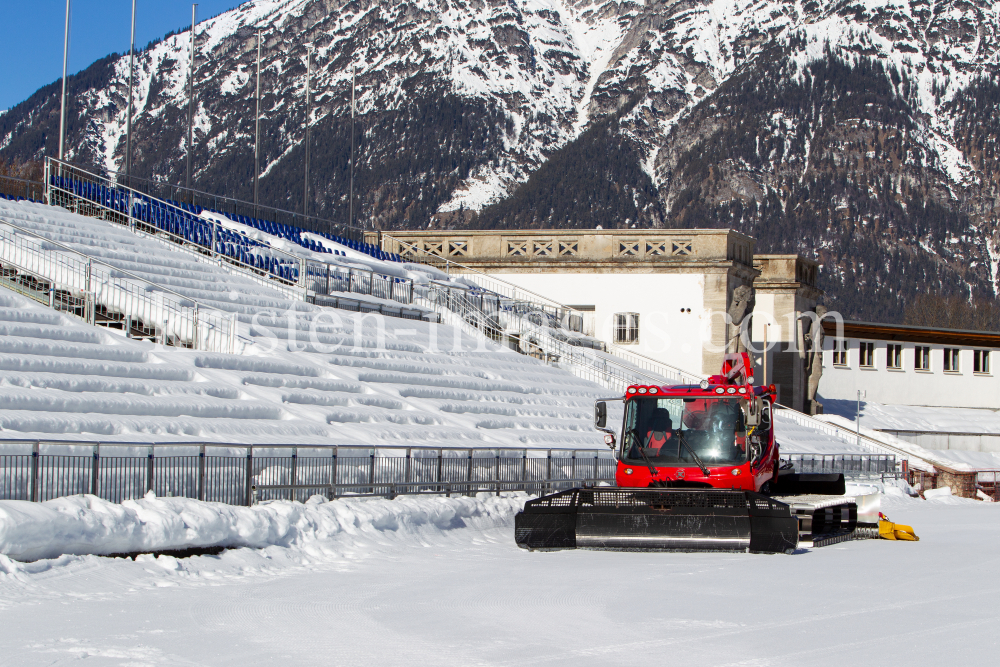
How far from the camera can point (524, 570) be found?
45.8 feet

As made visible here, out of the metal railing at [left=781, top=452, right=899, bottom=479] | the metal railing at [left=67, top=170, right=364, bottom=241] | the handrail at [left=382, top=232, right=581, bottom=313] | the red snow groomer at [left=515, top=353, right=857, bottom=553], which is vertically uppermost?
the metal railing at [left=67, top=170, right=364, bottom=241]

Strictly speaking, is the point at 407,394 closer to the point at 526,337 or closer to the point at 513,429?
the point at 513,429

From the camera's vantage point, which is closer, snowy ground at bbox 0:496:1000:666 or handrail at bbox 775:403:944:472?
snowy ground at bbox 0:496:1000:666

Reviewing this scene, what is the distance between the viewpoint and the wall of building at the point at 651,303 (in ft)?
155

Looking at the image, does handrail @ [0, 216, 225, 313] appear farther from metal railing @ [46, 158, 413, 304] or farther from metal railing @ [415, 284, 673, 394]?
metal railing @ [415, 284, 673, 394]

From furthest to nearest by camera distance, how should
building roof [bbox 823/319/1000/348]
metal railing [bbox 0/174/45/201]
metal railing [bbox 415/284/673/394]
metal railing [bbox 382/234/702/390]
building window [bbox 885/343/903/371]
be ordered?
building window [bbox 885/343/903/371] → building roof [bbox 823/319/1000/348] → metal railing [bbox 382/234/702/390] → metal railing [bbox 415/284/673/394] → metal railing [bbox 0/174/45/201]

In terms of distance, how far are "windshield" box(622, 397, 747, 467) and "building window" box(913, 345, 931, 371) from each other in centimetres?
4748

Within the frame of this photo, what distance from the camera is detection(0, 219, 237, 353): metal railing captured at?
25.9 meters

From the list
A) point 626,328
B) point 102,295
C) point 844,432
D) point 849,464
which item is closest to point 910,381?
point 844,432

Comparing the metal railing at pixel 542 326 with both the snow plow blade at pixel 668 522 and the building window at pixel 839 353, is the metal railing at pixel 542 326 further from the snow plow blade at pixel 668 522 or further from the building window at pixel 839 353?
the snow plow blade at pixel 668 522

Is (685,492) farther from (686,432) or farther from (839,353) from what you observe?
(839,353)

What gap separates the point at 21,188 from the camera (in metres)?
35.4

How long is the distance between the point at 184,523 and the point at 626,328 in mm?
35507

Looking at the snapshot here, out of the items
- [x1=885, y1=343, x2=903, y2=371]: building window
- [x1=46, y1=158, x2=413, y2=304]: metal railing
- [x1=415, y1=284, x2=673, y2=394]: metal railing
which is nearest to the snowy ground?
[x1=46, y1=158, x2=413, y2=304]: metal railing
